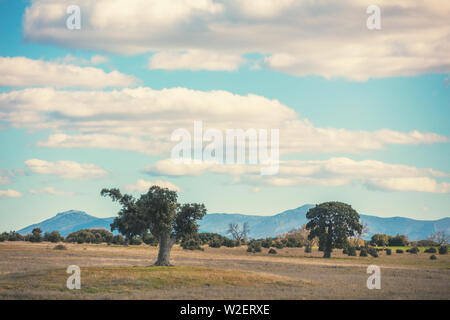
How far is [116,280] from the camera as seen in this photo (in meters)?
41.7

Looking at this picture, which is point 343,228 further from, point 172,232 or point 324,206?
point 172,232

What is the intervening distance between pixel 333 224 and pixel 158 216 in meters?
44.3

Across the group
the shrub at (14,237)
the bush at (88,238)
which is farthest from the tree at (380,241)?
the shrub at (14,237)

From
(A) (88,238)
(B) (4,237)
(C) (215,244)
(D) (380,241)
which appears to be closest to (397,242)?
(D) (380,241)

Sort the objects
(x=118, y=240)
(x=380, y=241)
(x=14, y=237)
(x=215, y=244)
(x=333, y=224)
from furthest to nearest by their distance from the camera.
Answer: (x=380, y=241) → (x=118, y=240) → (x=215, y=244) → (x=14, y=237) → (x=333, y=224)

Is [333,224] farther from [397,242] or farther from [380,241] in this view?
[397,242]

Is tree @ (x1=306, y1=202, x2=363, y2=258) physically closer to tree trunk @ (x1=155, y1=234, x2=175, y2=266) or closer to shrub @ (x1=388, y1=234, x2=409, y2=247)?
tree trunk @ (x1=155, y1=234, x2=175, y2=266)

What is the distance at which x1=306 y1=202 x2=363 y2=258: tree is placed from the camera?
88625 millimetres

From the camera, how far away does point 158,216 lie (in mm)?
51812

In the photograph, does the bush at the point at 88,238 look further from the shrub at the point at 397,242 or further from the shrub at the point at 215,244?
the shrub at the point at 397,242

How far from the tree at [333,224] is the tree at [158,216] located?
39.5 metres
